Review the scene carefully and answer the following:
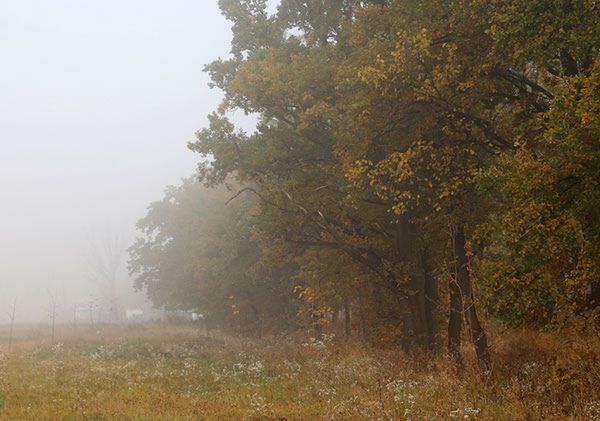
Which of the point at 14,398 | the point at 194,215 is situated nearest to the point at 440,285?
the point at 14,398

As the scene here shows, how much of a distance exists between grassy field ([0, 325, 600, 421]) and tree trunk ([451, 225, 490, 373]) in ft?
1.88

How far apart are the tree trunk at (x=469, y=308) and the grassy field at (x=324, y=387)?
57cm

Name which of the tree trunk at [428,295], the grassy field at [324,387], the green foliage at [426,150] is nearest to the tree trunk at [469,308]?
the green foliage at [426,150]

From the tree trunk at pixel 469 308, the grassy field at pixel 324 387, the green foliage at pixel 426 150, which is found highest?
the green foliage at pixel 426 150

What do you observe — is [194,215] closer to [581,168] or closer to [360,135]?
[360,135]

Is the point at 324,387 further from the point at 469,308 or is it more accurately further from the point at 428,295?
the point at 428,295

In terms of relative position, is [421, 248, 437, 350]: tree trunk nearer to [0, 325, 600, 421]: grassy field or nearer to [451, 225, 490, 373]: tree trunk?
[0, 325, 600, 421]: grassy field

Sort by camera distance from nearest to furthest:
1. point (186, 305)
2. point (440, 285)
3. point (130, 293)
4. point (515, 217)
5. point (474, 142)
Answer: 1. point (515, 217)
2. point (474, 142)
3. point (440, 285)
4. point (186, 305)
5. point (130, 293)

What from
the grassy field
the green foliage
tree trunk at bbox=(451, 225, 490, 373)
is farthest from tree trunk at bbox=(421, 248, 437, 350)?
tree trunk at bbox=(451, 225, 490, 373)

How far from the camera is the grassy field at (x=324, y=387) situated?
29.2 ft

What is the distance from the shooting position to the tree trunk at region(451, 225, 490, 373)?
11742 millimetres

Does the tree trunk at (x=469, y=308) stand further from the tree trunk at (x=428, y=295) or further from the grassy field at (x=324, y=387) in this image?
the tree trunk at (x=428, y=295)

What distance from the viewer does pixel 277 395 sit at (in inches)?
486

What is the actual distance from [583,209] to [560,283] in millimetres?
1501
